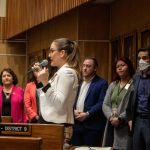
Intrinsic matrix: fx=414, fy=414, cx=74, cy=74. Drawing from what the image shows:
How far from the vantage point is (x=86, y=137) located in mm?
4613

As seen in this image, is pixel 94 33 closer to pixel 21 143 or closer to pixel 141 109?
pixel 141 109

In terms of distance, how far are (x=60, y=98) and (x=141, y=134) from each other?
5.79 feet

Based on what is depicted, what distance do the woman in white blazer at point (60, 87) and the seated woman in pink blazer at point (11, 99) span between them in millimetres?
2724

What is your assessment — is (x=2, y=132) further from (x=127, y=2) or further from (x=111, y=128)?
(x=127, y=2)

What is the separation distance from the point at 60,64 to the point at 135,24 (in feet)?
11.6

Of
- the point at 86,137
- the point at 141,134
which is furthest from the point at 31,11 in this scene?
the point at 141,134

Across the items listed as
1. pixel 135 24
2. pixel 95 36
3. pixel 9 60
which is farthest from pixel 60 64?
pixel 9 60

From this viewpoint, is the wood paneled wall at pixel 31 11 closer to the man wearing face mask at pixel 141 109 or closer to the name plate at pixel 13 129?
the man wearing face mask at pixel 141 109

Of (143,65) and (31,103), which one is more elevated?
(143,65)

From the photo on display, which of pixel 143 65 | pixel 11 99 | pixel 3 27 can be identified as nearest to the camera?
pixel 143 65

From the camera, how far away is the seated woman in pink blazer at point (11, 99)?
17.8 feet

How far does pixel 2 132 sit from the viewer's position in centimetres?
216

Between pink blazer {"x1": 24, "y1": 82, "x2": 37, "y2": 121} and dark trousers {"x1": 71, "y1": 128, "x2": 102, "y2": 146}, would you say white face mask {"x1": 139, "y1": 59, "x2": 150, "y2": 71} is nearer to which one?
dark trousers {"x1": 71, "y1": 128, "x2": 102, "y2": 146}

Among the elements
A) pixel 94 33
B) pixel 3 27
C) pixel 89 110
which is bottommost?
pixel 89 110
